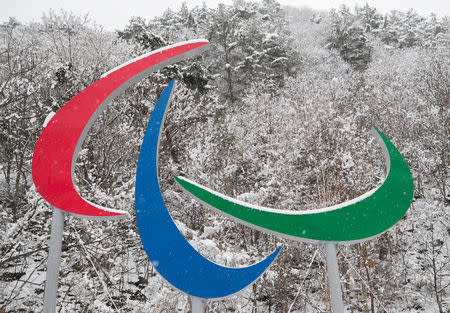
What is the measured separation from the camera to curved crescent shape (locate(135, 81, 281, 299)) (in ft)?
10.5

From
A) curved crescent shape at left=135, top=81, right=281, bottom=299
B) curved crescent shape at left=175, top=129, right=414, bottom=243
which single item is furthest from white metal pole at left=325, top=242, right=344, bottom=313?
curved crescent shape at left=135, top=81, right=281, bottom=299

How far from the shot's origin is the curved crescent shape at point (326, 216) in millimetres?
3420

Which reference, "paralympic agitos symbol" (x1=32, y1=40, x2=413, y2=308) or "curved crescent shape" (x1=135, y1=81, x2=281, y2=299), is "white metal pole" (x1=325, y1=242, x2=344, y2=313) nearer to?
"paralympic agitos symbol" (x1=32, y1=40, x2=413, y2=308)

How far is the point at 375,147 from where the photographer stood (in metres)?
13.7

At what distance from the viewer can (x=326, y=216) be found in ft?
11.4

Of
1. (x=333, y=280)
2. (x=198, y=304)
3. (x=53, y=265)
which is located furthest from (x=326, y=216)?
(x=53, y=265)

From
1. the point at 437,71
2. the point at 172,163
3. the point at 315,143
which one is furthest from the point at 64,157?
the point at 437,71

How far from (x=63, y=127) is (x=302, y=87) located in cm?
1720

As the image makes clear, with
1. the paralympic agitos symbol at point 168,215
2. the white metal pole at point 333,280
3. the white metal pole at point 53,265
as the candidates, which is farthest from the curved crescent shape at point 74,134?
the white metal pole at point 333,280

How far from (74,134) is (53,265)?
1458mm

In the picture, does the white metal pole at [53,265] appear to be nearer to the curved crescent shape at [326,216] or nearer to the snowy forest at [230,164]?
the curved crescent shape at [326,216]

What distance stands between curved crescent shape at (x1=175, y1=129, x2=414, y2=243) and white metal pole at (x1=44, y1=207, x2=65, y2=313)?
149 centimetres

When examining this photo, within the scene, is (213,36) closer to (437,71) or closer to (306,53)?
(306,53)

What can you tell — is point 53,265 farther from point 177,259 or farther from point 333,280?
point 333,280
